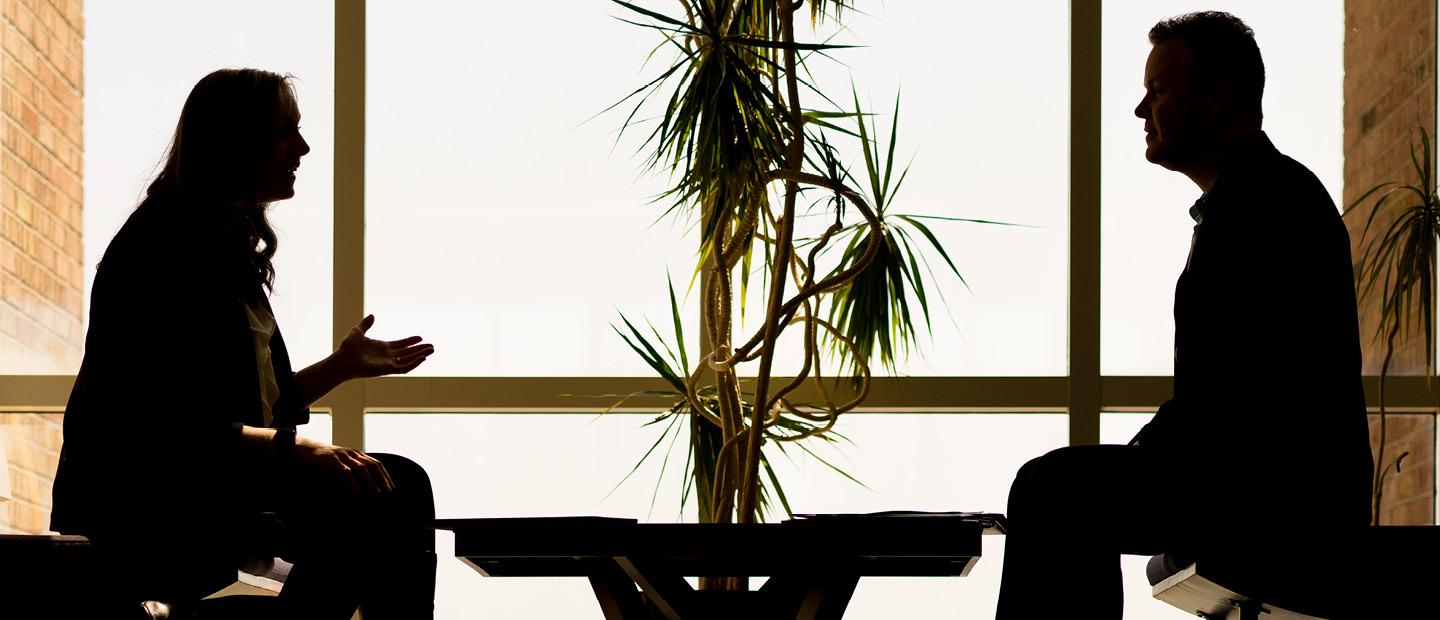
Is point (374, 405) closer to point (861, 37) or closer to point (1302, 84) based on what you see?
point (861, 37)

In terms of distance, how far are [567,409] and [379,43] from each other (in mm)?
1340

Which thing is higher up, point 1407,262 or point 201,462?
point 1407,262

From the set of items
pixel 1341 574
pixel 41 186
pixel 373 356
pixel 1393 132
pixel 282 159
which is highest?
pixel 1393 132

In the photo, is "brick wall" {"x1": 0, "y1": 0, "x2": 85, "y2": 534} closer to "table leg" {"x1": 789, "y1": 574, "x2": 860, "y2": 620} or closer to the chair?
"table leg" {"x1": 789, "y1": 574, "x2": 860, "y2": 620}

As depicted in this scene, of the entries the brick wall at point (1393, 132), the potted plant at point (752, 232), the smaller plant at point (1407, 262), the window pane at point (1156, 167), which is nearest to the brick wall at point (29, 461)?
the potted plant at point (752, 232)

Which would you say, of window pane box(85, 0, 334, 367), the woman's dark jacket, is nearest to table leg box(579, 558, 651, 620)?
the woman's dark jacket

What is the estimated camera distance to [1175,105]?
2213mm

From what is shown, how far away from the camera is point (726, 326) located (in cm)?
332

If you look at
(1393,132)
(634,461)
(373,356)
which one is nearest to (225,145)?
(373,356)

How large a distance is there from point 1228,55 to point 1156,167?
202 cm

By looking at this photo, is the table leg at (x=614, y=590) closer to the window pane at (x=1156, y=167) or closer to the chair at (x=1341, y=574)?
the chair at (x=1341, y=574)

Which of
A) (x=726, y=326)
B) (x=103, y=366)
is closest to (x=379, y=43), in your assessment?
(x=726, y=326)

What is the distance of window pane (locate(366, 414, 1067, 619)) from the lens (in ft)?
13.3

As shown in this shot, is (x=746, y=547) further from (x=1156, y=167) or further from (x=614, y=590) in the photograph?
(x=1156, y=167)
